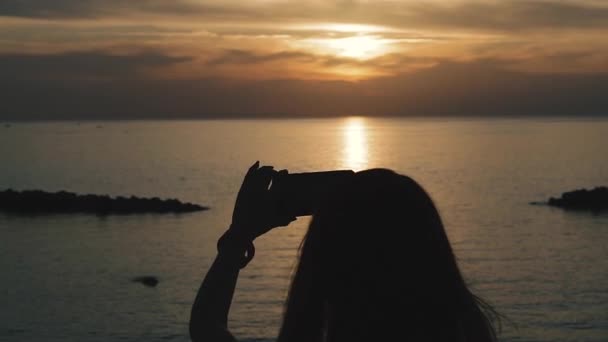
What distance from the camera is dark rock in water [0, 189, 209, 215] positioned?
63844 millimetres

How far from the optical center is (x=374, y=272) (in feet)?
6.15

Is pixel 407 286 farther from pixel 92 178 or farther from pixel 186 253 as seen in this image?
pixel 92 178

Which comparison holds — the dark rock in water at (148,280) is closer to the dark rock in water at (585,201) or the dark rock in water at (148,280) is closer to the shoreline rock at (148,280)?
the shoreline rock at (148,280)

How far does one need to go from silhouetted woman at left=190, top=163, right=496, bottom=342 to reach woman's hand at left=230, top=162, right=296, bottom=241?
246 mm

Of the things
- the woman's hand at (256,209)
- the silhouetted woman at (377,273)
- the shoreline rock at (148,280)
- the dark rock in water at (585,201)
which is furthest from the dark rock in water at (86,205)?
the silhouetted woman at (377,273)

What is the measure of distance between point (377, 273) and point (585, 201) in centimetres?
6839

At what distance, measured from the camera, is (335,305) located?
1.88 m

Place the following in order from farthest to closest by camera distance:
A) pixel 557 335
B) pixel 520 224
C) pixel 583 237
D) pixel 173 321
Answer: pixel 520 224 < pixel 583 237 < pixel 173 321 < pixel 557 335

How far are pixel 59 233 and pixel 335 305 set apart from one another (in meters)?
53.9

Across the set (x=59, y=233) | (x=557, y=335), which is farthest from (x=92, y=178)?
(x=557, y=335)

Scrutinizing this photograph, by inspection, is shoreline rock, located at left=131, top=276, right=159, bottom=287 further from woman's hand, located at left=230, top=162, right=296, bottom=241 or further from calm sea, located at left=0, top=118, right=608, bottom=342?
woman's hand, located at left=230, top=162, right=296, bottom=241

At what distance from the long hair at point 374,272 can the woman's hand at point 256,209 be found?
254 mm

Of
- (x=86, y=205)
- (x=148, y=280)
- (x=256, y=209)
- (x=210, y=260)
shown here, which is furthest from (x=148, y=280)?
(x=256, y=209)

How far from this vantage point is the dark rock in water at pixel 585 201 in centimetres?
6512
